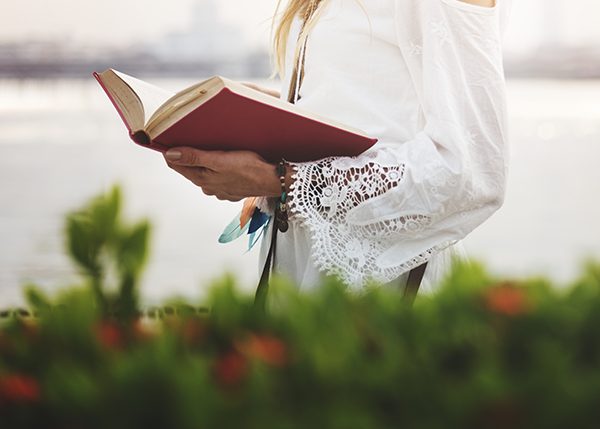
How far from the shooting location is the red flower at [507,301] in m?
0.68

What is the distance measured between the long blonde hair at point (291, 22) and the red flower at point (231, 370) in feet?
2.70

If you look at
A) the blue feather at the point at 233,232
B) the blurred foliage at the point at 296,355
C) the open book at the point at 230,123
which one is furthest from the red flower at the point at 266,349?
the blue feather at the point at 233,232

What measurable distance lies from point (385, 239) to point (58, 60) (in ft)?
37.7

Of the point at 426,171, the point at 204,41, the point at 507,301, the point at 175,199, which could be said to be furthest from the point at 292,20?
the point at 204,41

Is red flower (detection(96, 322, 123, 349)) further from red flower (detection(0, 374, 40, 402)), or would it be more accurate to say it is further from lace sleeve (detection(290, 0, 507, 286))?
lace sleeve (detection(290, 0, 507, 286))

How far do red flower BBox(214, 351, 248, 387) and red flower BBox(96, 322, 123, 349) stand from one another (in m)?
0.08

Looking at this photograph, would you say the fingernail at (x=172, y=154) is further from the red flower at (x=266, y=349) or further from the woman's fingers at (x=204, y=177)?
the red flower at (x=266, y=349)

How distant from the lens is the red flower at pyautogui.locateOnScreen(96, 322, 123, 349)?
662mm

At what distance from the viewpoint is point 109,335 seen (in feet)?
2.21

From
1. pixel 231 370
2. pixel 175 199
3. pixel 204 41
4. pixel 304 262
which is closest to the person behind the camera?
pixel 231 370

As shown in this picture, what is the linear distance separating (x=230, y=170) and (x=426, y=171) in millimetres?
237

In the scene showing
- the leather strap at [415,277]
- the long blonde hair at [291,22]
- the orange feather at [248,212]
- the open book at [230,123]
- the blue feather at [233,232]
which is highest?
the long blonde hair at [291,22]

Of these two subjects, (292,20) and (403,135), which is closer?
(403,135)

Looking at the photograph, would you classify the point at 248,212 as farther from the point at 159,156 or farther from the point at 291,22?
the point at 159,156
